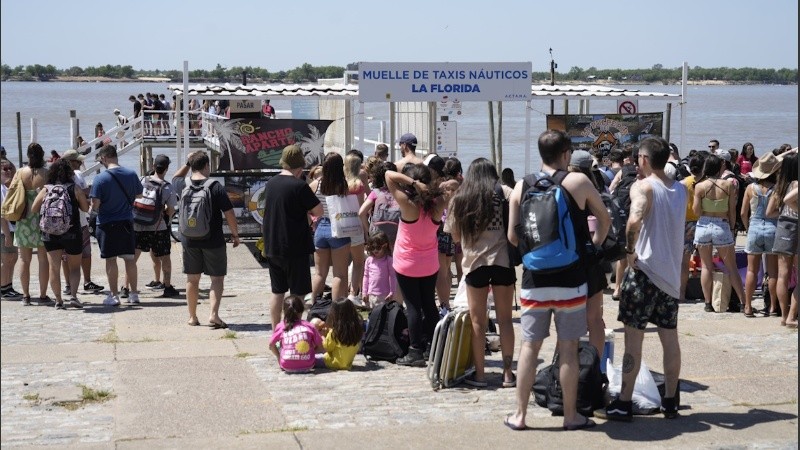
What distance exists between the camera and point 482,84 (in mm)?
15312

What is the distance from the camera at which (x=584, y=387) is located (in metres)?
6.48

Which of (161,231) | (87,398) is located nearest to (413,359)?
(87,398)

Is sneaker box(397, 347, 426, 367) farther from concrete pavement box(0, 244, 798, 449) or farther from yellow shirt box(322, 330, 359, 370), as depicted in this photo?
yellow shirt box(322, 330, 359, 370)

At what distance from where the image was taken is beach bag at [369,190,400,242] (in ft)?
31.1

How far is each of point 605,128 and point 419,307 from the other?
1086cm

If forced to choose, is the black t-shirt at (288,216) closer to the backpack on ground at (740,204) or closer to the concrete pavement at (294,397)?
the concrete pavement at (294,397)

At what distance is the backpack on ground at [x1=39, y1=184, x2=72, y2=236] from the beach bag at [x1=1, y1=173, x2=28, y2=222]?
47cm

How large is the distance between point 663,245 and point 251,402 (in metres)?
2.84

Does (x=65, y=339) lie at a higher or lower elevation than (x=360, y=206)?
lower

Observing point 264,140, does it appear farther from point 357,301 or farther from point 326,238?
point 326,238

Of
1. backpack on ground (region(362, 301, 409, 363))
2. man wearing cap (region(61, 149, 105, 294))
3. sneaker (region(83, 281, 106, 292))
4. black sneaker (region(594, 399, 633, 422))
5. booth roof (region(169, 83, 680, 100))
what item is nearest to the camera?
black sneaker (region(594, 399, 633, 422))

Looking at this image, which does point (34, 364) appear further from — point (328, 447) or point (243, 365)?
point (328, 447)

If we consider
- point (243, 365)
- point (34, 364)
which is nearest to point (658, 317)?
point (243, 365)

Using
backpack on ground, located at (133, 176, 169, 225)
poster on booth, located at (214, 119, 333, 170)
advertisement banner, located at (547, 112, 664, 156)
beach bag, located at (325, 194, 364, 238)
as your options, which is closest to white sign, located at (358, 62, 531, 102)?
poster on booth, located at (214, 119, 333, 170)
